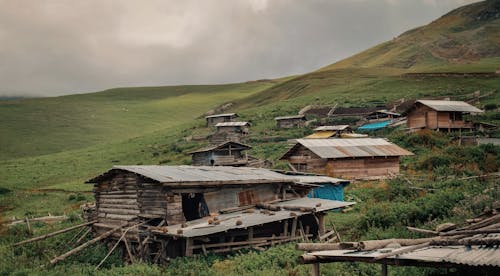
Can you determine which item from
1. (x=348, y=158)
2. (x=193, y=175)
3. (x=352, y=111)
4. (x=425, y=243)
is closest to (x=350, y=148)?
(x=348, y=158)

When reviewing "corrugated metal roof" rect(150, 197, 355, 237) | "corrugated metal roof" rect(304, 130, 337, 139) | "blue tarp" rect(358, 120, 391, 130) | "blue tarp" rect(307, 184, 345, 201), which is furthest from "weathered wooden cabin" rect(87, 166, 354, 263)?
"blue tarp" rect(358, 120, 391, 130)

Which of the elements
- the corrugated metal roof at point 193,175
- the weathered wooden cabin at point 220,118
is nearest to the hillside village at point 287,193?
the corrugated metal roof at point 193,175

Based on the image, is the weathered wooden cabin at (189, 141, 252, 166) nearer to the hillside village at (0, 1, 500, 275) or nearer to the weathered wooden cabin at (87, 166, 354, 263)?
the hillside village at (0, 1, 500, 275)

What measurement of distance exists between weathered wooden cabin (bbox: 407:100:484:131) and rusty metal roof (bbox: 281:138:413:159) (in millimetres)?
14446

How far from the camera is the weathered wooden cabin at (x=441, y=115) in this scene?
5669 centimetres

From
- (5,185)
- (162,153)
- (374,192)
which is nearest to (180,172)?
(374,192)

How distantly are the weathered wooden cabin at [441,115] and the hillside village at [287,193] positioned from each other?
0.71 ft

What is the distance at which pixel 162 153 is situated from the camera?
233ft

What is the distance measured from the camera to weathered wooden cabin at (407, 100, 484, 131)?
56688 mm

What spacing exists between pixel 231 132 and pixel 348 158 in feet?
108

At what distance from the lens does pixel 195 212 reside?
85.1 feet

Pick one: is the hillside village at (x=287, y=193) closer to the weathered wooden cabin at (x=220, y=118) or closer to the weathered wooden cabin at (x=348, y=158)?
the weathered wooden cabin at (x=348, y=158)

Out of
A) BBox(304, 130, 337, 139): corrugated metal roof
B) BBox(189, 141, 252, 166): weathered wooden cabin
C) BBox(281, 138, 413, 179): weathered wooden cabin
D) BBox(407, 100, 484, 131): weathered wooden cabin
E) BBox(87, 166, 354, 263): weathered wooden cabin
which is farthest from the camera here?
BBox(304, 130, 337, 139): corrugated metal roof

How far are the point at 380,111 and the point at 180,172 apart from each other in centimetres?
5496
